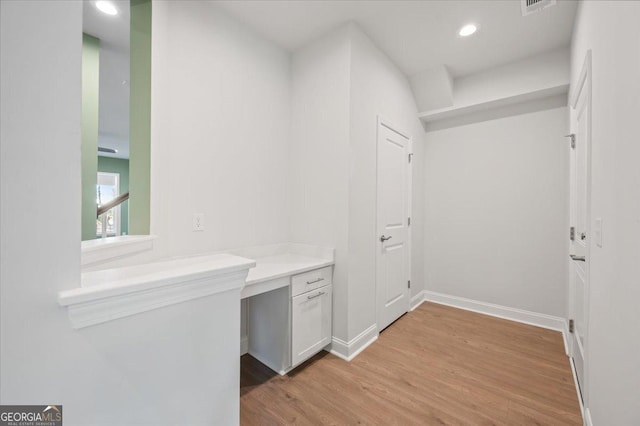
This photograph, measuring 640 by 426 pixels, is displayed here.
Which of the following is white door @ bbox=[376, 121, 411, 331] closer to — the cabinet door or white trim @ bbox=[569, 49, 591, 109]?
the cabinet door

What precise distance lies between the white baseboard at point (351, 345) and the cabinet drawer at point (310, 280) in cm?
52

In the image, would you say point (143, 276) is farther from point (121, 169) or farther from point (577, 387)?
point (121, 169)

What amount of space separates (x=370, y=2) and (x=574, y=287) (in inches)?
115

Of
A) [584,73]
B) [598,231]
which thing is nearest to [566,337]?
[598,231]

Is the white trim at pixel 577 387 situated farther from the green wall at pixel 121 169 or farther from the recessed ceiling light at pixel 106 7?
the green wall at pixel 121 169

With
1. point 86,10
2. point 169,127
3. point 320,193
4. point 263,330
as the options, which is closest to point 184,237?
point 169,127

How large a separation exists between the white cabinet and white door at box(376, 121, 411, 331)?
685 mm

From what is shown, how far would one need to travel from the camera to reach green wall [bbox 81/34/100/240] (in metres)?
2.19

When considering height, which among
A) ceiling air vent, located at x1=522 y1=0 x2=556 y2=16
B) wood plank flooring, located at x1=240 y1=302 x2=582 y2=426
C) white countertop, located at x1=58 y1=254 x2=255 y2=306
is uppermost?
ceiling air vent, located at x1=522 y1=0 x2=556 y2=16

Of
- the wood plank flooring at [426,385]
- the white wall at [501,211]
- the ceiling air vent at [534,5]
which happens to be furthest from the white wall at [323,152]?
the white wall at [501,211]

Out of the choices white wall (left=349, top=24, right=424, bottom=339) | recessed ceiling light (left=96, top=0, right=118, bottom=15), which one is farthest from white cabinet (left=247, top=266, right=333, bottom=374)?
recessed ceiling light (left=96, top=0, right=118, bottom=15)

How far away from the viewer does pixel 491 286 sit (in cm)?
315

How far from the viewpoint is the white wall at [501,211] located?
9.23 ft

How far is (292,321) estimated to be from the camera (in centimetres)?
194
